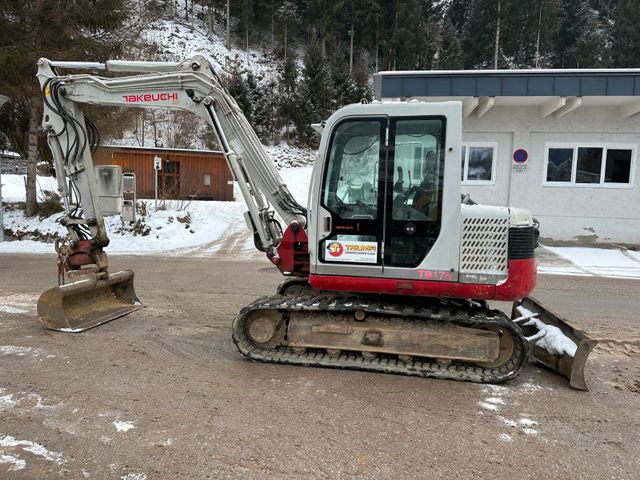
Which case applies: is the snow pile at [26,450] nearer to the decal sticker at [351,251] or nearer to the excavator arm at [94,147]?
the excavator arm at [94,147]

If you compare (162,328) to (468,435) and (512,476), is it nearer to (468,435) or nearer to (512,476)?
(468,435)

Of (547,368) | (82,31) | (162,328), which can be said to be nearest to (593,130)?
(547,368)

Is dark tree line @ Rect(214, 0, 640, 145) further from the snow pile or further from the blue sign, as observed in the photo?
the snow pile

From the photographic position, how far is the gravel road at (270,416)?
9.84 feet

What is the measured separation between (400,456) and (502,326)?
1669 mm

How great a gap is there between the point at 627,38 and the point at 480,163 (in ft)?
133

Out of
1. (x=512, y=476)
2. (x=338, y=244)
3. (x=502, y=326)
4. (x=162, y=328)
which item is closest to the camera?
(x=512, y=476)

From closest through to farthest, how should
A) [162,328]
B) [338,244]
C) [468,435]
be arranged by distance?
1. [468,435]
2. [338,244]
3. [162,328]

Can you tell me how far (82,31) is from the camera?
1476 cm

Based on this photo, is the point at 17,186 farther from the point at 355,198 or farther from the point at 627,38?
the point at 627,38

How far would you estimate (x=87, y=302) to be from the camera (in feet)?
19.9

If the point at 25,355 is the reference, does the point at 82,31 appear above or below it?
above

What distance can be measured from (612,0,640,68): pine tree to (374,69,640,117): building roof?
37.6 meters

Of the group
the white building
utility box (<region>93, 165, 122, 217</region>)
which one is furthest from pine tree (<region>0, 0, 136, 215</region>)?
the white building
